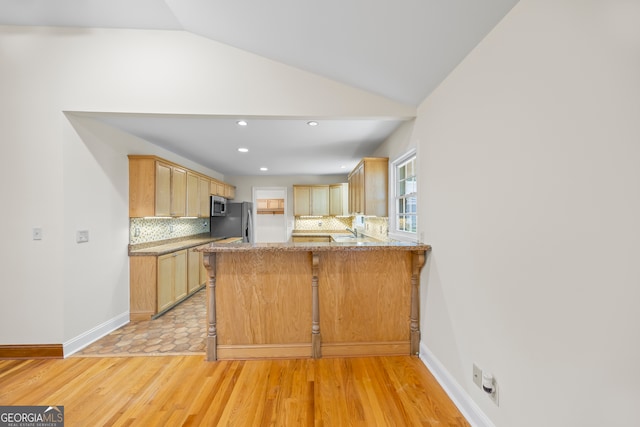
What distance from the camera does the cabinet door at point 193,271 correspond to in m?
3.95

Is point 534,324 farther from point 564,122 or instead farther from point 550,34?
point 550,34

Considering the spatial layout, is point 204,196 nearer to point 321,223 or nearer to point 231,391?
point 321,223

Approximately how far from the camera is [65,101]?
2.26m

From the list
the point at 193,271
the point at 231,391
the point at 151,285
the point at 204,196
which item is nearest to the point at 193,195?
the point at 204,196

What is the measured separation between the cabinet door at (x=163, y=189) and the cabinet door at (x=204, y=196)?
0.94 meters

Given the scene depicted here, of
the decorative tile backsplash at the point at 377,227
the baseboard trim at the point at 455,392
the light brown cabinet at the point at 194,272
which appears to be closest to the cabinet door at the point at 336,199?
the decorative tile backsplash at the point at 377,227

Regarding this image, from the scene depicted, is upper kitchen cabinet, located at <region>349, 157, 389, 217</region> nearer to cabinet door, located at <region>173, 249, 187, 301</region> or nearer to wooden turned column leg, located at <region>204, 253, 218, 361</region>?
wooden turned column leg, located at <region>204, 253, 218, 361</region>

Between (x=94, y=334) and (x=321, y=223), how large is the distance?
4.86m

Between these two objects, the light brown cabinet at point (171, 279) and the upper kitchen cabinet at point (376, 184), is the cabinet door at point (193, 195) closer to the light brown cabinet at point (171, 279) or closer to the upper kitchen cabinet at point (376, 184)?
the light brown cabinet at point (171, 279)

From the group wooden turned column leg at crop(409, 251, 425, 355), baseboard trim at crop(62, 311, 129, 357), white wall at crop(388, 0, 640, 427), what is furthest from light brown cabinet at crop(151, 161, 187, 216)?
white wall at crop(388, 0, 640, 427)

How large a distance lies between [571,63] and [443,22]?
0.73 m

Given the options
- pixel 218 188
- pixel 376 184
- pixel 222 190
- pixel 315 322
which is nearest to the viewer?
pixel 315 322

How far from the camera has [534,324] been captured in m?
1.14

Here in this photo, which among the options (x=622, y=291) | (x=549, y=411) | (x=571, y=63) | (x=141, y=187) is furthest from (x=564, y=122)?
(x=141, y=187)
